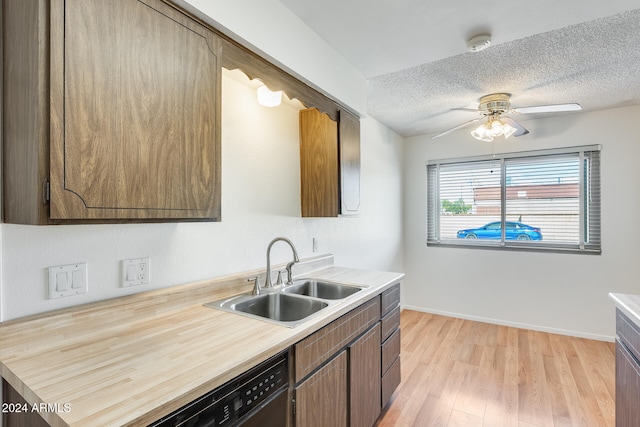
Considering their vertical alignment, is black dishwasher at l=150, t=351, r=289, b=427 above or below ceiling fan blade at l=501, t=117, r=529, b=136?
below

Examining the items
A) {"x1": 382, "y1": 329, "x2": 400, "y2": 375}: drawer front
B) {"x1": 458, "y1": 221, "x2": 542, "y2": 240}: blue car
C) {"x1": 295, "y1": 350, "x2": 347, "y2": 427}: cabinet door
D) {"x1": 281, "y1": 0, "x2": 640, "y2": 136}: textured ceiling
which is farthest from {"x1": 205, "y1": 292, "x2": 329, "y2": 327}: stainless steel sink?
{"x1": 458, "y1": 221, "x2": 542, "y2": 240}: blue car

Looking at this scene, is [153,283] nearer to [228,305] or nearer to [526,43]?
[228,305]

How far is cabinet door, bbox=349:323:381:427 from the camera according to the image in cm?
167

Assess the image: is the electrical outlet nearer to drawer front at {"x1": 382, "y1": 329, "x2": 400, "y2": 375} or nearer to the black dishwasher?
the black dishwasher

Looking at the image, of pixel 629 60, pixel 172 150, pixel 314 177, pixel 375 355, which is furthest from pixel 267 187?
pixel 629 60

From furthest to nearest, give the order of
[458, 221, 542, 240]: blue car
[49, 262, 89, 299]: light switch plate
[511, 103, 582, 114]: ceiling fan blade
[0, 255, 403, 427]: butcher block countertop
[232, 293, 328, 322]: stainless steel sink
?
1. [458, 221, 542, 240]: blue car
2. [511, 103, 582, 114]: ceiling fan blade
3. [232, 293, 328, 322]: stainless steel sink
4. [49, 262, 89, 299]: light switch plate
5. [0, 255, 403, 427]: butcher block countertop

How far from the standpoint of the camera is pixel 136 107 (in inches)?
40.3

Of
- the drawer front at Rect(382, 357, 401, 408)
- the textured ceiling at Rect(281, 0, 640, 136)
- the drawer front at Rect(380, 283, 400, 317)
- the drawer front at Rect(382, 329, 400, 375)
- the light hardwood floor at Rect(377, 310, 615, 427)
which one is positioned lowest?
the light hardwood floor at Rect(377, 310, 615, 427)

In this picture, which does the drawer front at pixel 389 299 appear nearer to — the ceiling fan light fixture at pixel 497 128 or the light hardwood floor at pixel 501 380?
the light hardwood floor at pixel 501 380

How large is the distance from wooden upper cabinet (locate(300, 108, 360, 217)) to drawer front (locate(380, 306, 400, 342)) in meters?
0.78

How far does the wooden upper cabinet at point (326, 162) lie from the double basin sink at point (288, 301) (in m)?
0.53

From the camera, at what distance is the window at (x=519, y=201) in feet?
11.2

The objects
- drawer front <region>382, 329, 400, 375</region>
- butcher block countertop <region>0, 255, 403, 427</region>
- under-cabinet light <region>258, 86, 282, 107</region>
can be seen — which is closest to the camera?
butcher block countertop <region>0, 255, 403, 427</region>

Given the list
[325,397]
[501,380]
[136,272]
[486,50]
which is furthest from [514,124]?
[136,272]
